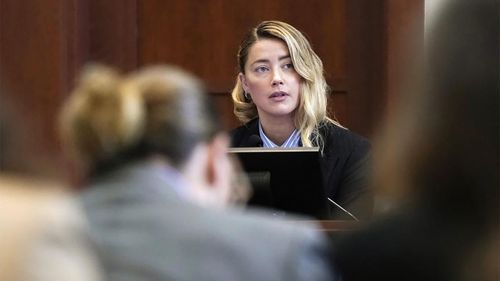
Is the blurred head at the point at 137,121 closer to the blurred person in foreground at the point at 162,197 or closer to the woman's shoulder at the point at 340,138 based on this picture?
the blurred person in foreground at the point at 162,197

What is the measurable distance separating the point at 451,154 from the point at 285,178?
1643mm

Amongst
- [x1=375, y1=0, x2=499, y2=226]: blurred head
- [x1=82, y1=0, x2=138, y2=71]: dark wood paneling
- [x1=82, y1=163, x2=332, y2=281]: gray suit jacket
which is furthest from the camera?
[x1=82, y1=0, x2=138, y2=71]: dark wood paneling

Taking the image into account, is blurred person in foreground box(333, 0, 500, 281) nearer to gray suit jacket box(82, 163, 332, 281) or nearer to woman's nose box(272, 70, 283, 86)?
gray suit jacket box(82, 163, 332, 281)

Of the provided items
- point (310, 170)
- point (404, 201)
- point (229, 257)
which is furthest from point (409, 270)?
point (310, 170)

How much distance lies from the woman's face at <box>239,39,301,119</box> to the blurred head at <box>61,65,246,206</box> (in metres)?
2.09

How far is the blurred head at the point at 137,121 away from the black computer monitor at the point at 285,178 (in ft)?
4.26

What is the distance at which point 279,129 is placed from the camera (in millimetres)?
4008

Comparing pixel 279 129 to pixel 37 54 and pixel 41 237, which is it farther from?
pixel 41 237

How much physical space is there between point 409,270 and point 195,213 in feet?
1.08

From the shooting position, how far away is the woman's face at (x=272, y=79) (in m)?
4.01

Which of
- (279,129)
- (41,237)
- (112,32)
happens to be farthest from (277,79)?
(41,237)

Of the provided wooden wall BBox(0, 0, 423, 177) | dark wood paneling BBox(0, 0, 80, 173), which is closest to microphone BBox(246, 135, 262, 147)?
wooden wall BBox(0, 0, 423, 177)

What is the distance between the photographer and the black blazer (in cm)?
374

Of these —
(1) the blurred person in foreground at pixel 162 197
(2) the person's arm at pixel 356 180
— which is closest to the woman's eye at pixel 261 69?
(2) the person's arm at pixel 356 180
